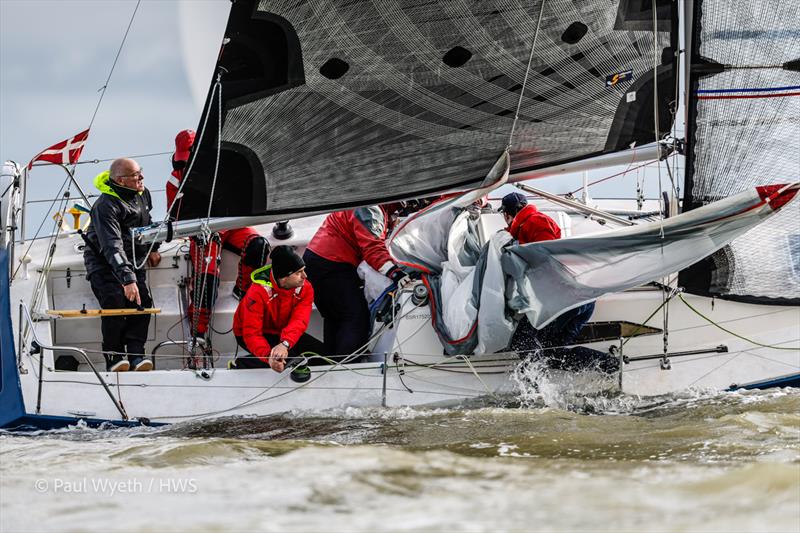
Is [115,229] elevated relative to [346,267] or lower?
elevated

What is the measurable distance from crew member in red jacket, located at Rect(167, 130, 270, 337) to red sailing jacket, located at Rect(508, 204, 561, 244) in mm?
1718

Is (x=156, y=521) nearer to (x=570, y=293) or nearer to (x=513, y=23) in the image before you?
(x=570, y=293)

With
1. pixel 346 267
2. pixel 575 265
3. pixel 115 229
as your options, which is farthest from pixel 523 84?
pixel 115 229

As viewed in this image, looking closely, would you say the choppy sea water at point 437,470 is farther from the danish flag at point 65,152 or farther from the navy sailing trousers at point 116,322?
the danish flag at point 65,152

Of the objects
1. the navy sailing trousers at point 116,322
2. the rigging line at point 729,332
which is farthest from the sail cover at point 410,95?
the rigging line at point 729,332

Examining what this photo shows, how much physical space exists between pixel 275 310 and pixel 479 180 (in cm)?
150

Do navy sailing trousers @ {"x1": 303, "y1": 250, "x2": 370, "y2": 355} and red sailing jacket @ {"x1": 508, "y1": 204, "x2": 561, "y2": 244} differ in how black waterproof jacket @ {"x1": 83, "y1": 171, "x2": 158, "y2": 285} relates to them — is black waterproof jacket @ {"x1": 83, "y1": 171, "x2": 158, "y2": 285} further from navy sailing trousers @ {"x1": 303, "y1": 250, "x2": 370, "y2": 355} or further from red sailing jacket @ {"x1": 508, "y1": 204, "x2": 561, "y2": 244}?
red sailing jacket @ {"x1": 508, "y1": 204, "x2": 561, "y2": 244}

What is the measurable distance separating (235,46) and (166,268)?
2.16m

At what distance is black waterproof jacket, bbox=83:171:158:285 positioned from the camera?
6.19 m

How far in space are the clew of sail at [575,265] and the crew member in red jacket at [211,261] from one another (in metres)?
1.63

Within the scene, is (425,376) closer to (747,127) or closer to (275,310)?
(275,310)

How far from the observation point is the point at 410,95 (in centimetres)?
609

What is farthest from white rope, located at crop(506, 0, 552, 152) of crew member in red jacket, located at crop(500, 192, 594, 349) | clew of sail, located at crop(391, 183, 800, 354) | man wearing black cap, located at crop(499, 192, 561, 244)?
clew of sail, located at crop(391, 183, 800, 354)

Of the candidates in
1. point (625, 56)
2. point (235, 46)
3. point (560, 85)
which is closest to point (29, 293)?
point (235, 46)
